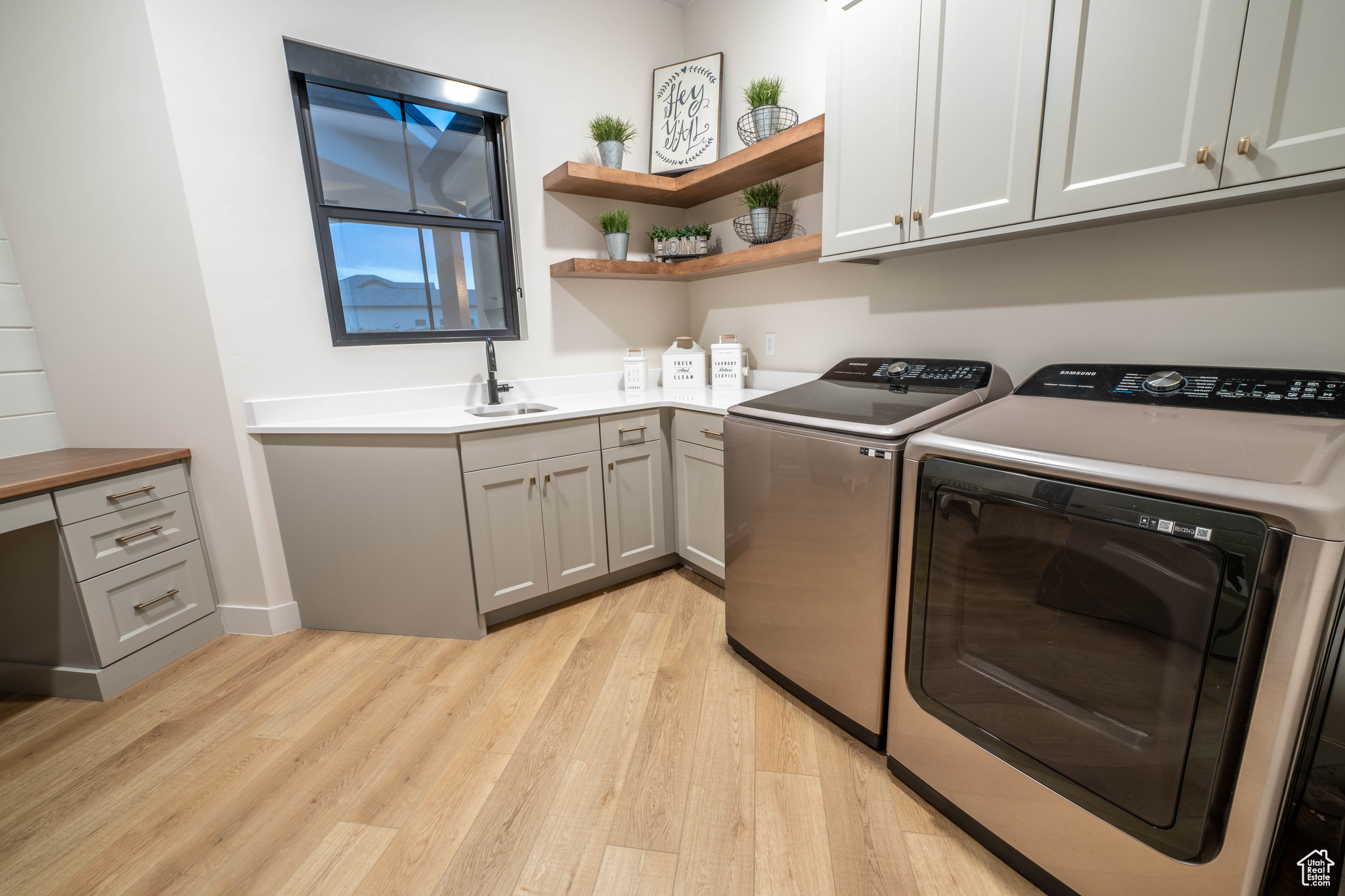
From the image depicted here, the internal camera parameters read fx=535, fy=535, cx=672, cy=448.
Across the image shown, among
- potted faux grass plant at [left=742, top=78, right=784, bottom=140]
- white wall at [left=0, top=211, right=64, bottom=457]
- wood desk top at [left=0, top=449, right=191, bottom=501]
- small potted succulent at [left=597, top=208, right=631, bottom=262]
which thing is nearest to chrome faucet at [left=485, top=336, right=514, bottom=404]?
small potted succulent at [left=597, top=208, right=631, bottom=262]

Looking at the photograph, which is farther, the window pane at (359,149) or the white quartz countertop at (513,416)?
the window pane at (359,149)

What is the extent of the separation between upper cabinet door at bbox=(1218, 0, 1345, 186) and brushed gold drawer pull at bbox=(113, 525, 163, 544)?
333 cm

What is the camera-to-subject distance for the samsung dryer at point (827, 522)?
1.39 meters

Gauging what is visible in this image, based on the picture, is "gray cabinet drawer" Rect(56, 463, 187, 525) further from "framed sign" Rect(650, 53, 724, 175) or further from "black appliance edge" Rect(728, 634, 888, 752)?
"framed sign" Rect(650, 53, 724, 175)

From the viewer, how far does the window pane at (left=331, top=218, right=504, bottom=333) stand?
91.8 inches

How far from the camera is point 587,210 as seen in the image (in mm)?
2785

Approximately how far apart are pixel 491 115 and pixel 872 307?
196cm

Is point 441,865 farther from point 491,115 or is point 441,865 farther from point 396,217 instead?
point 491,115

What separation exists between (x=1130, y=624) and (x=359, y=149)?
3016 millimetres

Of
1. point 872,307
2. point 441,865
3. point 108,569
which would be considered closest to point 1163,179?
point 872,307

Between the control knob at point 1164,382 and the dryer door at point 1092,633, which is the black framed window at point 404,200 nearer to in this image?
the dryer door at point 1092,633

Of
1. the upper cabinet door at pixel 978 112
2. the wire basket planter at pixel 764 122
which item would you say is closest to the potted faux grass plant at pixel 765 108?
the wire basket planter at pixel 764 122

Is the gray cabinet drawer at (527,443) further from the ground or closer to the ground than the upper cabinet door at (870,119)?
closer to the ground

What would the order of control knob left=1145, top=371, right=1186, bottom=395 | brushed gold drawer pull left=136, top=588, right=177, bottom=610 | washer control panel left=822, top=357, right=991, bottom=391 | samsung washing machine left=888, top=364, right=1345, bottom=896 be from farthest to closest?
brushed gold drawer pull left=136, top=588, right=177, bottom=610
washer control panel left=822, top=357, right=991, bottom=391
control knob left=1145, top=371, right=1186, bottom=395
samsung washing machine left=888, top=364, right=1345, bottom=896
